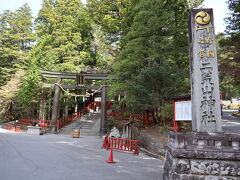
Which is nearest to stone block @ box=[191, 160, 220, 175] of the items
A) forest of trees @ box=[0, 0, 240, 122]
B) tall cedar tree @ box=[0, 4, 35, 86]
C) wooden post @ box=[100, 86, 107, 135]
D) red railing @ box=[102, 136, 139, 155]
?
red railing @ box=[102, 136, 139, 155]

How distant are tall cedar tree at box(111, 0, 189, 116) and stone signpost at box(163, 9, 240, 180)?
16.1 feet

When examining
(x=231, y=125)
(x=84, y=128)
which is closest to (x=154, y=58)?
(x=231, y=125)

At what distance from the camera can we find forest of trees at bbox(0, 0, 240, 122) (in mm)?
11672

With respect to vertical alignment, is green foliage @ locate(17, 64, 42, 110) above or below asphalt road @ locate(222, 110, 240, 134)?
above

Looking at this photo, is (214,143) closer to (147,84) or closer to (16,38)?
(147,84)

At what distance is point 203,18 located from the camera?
567 centimetres

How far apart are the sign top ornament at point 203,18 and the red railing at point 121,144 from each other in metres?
6.43

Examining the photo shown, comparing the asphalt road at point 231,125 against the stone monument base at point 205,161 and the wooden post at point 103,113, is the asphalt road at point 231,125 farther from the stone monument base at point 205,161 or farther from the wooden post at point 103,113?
the wooden post at point 103,113

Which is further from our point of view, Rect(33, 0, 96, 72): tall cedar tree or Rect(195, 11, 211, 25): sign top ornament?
Rect(33, 0, 96, 72): tall cedar tree

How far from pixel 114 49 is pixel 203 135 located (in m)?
18.4

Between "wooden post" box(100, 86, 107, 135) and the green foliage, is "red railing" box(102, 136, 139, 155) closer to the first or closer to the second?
"wooden post" box(100, 86, 107, 135)

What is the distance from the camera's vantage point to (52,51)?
72.1 ft

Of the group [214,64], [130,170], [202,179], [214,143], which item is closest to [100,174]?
[130,170]

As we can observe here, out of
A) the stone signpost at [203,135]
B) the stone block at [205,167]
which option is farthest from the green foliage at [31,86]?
the stone block at [205,167]
